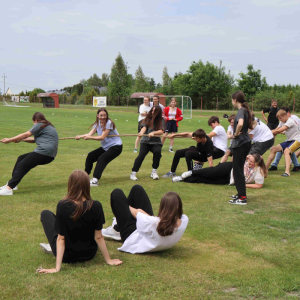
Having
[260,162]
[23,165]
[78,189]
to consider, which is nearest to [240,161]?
[260,162]

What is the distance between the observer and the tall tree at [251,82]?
59.2m

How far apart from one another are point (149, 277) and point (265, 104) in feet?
139

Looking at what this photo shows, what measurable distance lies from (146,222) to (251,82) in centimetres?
5924

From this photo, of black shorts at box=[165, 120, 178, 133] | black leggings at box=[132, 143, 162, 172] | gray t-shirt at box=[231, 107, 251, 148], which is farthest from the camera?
black shorts at box=[165, 120, 178, 133]

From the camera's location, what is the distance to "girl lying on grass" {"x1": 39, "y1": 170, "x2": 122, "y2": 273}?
3564 mm

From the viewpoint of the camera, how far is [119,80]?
79.5 m

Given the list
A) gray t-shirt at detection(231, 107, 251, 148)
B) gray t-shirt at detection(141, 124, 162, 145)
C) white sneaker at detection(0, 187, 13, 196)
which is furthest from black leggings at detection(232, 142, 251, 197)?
white sneaker at detection(0, 187, 13, 196)

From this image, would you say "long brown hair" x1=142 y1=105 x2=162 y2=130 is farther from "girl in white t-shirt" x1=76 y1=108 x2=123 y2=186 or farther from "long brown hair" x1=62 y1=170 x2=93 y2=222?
"long brown hair" x1=62 y1=170 x2=93 y2=222

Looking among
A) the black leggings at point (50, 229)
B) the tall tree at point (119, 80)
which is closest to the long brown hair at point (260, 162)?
the black leggings at point (50, 229)

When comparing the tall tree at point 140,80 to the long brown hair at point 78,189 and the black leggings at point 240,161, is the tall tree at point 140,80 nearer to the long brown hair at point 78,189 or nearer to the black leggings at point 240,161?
the black leggings at point 240,161

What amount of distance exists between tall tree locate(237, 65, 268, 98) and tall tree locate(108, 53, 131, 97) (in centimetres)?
2658

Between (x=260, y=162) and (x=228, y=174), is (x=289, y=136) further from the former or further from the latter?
(x=228, y=174)

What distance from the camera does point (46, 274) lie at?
3.63 metres

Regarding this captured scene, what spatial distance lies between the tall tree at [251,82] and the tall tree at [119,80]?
87.2 feet
